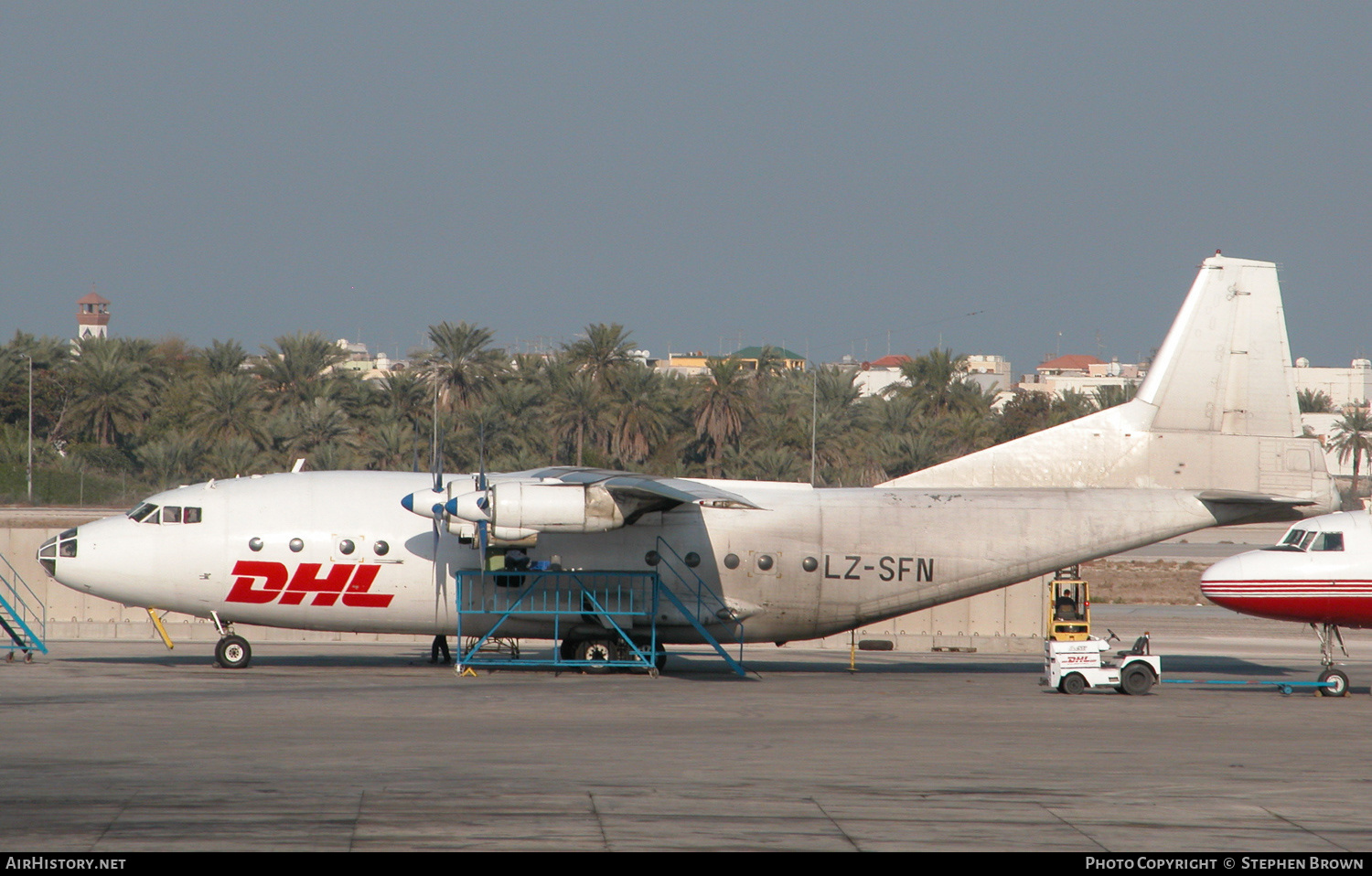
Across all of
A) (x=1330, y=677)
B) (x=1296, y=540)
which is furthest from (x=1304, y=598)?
(x=1330, y=677)

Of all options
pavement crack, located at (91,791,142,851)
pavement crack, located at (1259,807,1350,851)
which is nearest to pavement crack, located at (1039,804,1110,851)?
pavement crack, located at (1259,807,1350,851)

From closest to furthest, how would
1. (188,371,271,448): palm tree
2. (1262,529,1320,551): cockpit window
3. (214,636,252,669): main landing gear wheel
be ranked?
(1262,529,1320,551): cockpit window
(214,636,252,669): main landing gear wheel
(188,371,271,448): palm tree

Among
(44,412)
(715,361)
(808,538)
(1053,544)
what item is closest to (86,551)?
(808,538)

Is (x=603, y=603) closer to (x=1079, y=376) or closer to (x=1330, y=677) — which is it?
(x=1330, y=677)

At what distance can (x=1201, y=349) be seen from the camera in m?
21.9

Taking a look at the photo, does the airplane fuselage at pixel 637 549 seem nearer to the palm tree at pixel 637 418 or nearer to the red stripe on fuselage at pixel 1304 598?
the red stripe on fuselage at pixel 1304 598

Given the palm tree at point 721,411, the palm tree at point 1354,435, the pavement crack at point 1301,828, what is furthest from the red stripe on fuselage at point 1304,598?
the palm tree at point 1354,435

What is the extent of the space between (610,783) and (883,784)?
2.60 metres

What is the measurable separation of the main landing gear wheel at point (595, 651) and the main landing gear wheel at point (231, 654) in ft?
18.7

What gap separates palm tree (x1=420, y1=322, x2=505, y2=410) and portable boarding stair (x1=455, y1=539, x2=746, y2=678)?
42575mm

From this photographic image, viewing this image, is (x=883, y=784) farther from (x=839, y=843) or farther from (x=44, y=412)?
(x=44, y=412)

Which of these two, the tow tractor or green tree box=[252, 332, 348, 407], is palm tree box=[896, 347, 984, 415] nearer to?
green tree box=[252, 332, 348, 407]

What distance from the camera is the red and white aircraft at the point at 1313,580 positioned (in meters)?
19.9

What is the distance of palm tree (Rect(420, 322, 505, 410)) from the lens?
62.9 metres
